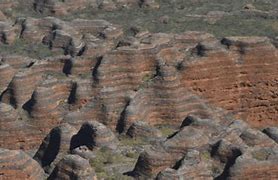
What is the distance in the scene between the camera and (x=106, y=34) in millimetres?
66188

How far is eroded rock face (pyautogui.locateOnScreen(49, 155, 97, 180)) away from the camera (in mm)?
39375

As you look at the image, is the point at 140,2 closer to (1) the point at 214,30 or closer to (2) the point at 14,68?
(1) the point at 214,30

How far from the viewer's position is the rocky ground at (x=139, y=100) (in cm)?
4131

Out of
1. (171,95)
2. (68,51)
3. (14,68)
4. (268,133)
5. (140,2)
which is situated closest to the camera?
(268,133)

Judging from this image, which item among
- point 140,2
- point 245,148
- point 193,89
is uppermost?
point 245,148

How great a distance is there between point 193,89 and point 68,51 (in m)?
14.9

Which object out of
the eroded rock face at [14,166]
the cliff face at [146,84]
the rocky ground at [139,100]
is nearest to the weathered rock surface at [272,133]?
the rocky ground at [139,100]

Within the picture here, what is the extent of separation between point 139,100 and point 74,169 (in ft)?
46.8

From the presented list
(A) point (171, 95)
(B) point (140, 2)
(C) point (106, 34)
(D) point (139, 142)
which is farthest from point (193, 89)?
(B) point (140, 2)

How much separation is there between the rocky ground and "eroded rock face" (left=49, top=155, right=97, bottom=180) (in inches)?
2.6

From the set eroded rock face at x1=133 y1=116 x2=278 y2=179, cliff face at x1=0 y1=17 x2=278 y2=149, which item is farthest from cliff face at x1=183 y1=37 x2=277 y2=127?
eroded rock face at x1=133 y1=116 x2=278 y2=179

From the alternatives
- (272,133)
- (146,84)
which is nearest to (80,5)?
(146,84)

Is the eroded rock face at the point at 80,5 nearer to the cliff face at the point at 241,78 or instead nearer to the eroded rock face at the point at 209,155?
the cliff face at the point at 241,78

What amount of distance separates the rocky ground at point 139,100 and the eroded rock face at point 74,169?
0.07 metres
